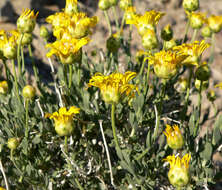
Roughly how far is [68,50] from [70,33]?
12.1 inches

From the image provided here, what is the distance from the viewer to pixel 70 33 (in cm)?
241

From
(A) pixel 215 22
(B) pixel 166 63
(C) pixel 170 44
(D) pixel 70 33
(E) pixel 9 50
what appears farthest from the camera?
(A) pixel 215 22

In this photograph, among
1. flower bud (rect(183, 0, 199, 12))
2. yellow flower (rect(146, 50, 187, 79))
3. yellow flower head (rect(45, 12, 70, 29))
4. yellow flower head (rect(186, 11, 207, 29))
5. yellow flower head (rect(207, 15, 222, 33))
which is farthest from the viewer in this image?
yellow flower head (rect(207, 15, 222, 33))

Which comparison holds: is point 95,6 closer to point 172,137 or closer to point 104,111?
point 104,111

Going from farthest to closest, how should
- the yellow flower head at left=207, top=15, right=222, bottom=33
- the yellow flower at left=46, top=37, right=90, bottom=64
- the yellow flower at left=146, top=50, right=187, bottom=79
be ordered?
the yellow flower head at left=207, top=15, right=222, bottom=33
the yellow flower at left=46, top=37, right=90, bottom=64
the yellow flower at left=146, top=50, right=187, bottom=79

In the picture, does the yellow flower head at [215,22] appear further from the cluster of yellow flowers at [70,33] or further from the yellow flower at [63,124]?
the yellow flower at [63,124]

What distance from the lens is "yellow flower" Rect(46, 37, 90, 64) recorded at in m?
2.13

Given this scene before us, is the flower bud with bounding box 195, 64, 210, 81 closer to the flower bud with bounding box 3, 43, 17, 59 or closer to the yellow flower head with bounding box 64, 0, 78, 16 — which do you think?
the yellow flower head with bounding box 64, 0, 78, 16

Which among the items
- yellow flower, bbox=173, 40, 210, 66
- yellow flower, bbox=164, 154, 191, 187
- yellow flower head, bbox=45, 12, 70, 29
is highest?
yellow flower head, bbox=45, 12, 70, 29

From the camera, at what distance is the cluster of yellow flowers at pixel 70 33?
2.14m

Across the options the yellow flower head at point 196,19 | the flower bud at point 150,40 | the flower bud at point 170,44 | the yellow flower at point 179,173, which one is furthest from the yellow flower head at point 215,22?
the yellow flower at point 179,173

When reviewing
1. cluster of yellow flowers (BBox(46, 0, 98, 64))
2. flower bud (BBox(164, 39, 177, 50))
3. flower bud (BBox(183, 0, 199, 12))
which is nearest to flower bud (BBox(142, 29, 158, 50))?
cluster of yellow flowers (BBox(46, 0, 98, 64))

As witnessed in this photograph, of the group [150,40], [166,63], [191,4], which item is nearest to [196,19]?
[191,4]

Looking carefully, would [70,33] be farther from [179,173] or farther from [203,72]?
[179,173]
